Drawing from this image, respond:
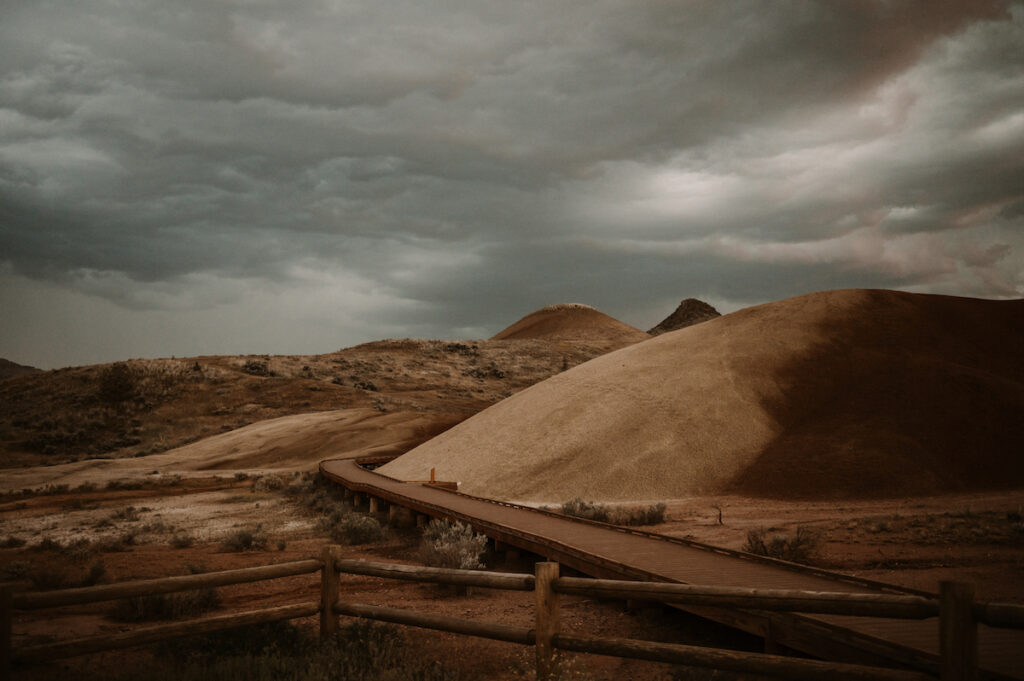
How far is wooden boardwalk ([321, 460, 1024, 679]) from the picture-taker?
5520 mm

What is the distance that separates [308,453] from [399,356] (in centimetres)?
4368

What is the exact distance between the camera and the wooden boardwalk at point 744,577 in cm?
552

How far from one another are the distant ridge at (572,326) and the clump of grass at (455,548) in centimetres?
11390

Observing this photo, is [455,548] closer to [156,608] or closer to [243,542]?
[156,608]

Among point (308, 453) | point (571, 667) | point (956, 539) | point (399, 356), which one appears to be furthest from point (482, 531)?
point (399, 356)

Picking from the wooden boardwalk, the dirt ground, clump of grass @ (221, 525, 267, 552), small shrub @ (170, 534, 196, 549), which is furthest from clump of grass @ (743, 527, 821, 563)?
small shrub @ (170, 534, 196, 549)

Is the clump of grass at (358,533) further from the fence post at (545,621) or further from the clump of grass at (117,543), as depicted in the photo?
the fence post at (545,621)

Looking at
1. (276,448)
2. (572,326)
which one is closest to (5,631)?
(276,448)

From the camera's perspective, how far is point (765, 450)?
23797 mm

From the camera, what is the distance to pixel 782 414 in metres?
25.7

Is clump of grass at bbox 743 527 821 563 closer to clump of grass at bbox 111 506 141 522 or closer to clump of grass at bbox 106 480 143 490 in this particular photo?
clump of grass at bbox 111 506 141 522

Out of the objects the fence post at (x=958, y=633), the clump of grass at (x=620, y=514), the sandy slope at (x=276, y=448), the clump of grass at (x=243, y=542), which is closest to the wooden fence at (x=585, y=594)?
the fence post at (x=958, y=633)

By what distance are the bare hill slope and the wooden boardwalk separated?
955 centimetres

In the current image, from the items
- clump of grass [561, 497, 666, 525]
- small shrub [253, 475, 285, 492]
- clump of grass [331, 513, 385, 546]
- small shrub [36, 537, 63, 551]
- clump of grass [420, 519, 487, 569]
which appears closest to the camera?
clump of grass [420, 519, 487, 569]
